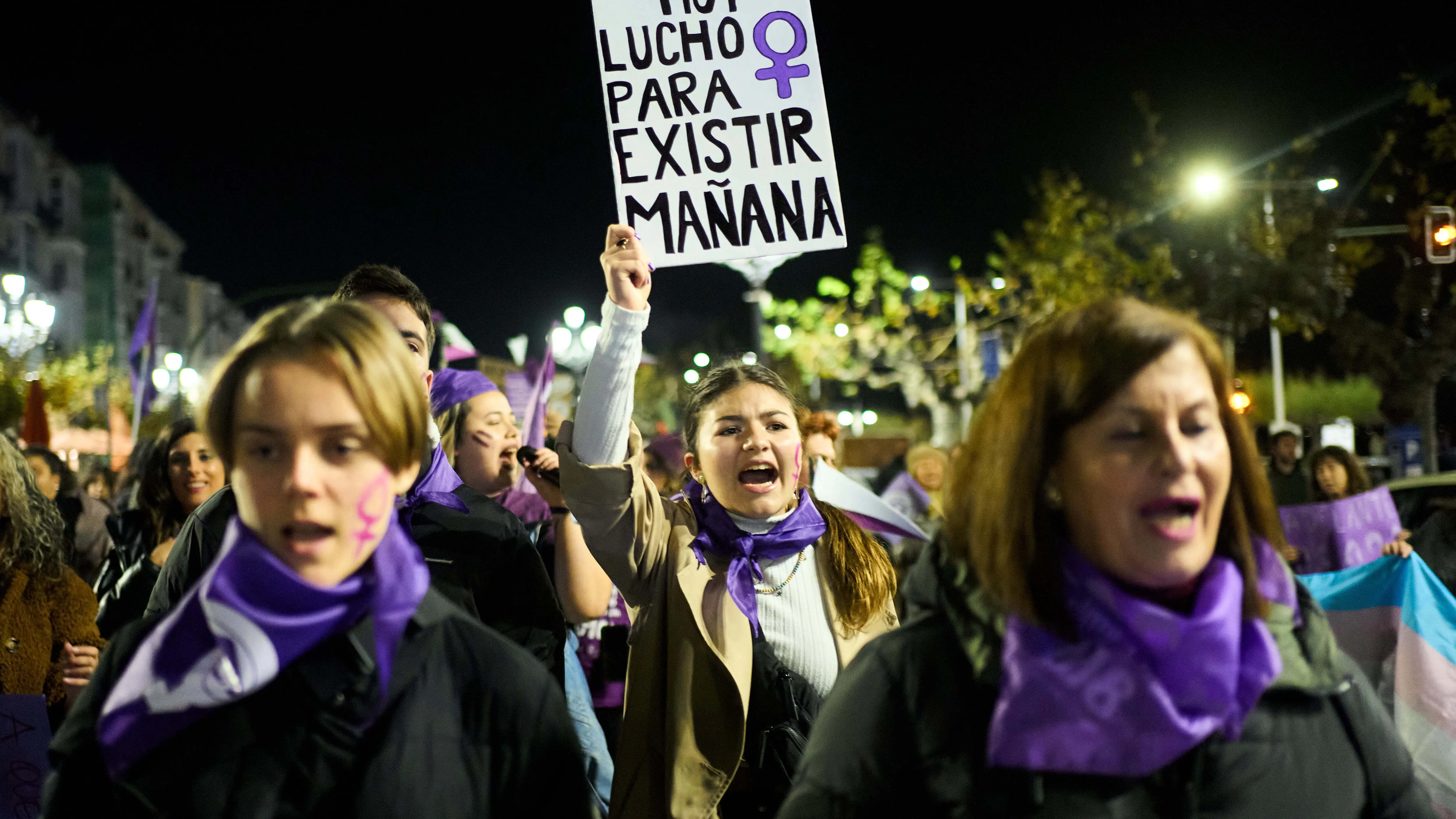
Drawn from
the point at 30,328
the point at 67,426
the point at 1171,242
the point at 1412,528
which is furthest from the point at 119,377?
the point at 1412,528

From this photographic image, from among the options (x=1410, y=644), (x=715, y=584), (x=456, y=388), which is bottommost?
(x=1410, y=644)

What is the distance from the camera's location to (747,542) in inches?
130

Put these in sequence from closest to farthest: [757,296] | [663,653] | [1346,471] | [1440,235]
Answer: [663,653] → [1346,471] → [757,296] → [1440,235]

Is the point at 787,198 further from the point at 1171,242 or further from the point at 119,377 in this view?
the point at 119,377

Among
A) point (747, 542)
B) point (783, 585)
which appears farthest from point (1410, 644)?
point (747, 542)

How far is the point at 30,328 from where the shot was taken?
101ft

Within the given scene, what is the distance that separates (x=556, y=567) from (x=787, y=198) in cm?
139

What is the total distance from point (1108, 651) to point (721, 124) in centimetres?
252

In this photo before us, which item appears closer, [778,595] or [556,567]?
[778,595]

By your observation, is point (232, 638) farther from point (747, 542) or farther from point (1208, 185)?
point (1208, 185)

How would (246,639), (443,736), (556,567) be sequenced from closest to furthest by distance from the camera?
1. (246,639)
2. (443,736)
3. (556,567)

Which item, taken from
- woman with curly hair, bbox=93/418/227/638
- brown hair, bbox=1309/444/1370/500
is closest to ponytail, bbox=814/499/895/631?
woman with curly hair, bbox=93/418/227/638

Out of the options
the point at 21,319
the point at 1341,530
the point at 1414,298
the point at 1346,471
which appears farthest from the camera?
the point at 21,319

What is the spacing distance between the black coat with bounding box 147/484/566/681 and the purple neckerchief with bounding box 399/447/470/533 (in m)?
0.02
